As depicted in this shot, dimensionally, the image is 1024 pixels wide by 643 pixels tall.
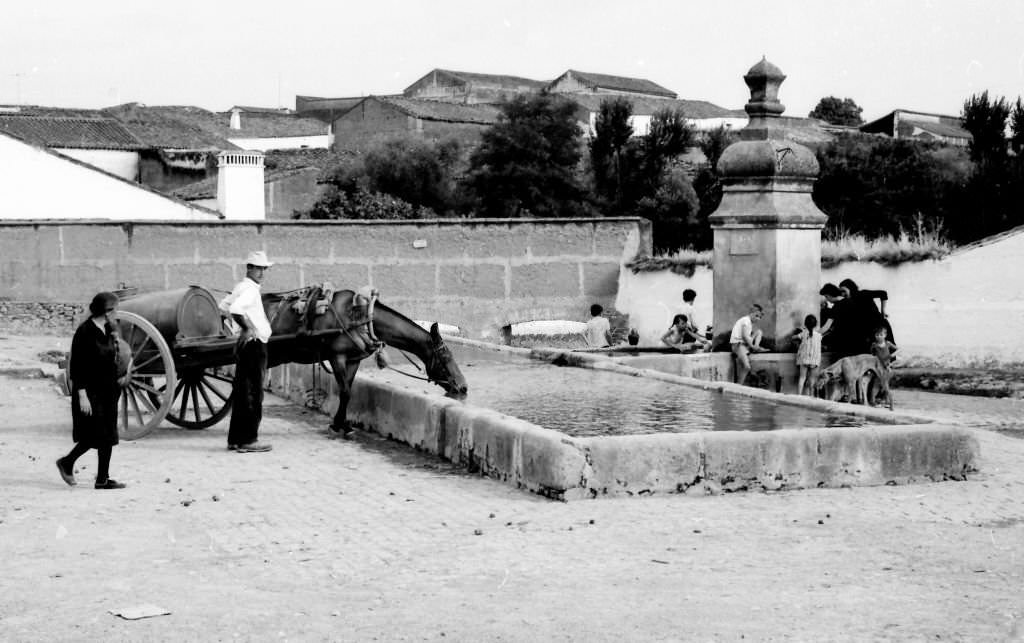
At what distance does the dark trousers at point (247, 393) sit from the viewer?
37.9 ft

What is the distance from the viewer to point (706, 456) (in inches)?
370

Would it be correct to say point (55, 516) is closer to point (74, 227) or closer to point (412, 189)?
point (74, 227)

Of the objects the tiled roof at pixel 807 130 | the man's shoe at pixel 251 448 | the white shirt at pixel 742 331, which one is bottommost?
the man's shoe at pixel 251 448

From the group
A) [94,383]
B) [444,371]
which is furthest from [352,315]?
[94,383]

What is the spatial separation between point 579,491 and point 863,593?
2625 millimetres

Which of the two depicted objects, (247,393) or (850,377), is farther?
(850,377)

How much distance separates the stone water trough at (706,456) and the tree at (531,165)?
4375 cm

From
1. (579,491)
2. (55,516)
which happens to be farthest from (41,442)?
(579,491)

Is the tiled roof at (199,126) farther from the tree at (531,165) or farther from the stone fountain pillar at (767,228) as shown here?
the stone fountain pillar at (767,228)

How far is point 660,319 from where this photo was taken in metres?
24.5

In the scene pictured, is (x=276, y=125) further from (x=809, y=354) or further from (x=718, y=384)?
(x=718, y=384)

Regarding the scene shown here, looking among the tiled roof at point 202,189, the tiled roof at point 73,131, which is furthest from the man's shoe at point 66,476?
the tiled roof at point 73,131

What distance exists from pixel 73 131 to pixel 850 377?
40.0 meters

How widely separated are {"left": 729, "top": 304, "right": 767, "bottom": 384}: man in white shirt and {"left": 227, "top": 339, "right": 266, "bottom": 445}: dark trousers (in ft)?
18.3
